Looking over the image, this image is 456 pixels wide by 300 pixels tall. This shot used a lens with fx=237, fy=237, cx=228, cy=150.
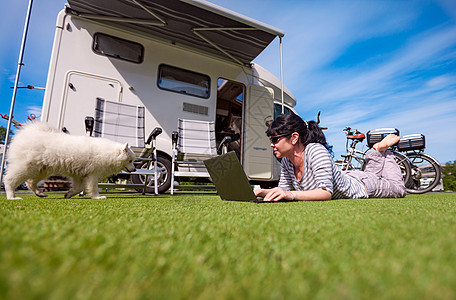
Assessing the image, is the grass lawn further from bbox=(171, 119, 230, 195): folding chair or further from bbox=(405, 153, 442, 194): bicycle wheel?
bbox=(405, 153, 442, 194): bicycle wheel

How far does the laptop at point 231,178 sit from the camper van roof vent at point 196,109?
2.51m

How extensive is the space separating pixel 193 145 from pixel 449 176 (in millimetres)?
7771

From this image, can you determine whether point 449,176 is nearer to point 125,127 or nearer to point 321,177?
point 321,177

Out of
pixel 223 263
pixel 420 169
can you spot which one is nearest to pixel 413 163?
pixel 420 169

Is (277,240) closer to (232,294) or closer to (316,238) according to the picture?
(316,238)

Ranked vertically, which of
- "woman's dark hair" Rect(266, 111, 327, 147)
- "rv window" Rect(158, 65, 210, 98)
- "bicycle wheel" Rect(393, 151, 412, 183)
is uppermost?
"rv window" Rect(158, 65, 210, 98)

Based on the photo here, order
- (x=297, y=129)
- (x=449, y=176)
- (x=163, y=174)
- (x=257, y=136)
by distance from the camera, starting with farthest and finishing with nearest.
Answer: (x=449, y=176), (x=257, y=136), (x=163, y=174), (x=297, y=129)

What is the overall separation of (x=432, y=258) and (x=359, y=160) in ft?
16.4

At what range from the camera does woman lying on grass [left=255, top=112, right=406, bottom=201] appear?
190 centimetres

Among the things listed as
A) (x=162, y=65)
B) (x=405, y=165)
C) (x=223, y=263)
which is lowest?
(x=223, y=263)

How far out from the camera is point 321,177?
1931 mm

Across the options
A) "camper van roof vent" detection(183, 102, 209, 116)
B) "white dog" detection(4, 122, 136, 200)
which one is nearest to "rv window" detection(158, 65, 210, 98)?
"camper van roof vent" detection(183, 102, 209, 116)

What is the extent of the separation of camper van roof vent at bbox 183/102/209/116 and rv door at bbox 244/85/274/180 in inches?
33.0

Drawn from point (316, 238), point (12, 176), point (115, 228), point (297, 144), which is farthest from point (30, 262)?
point (12, 176)
